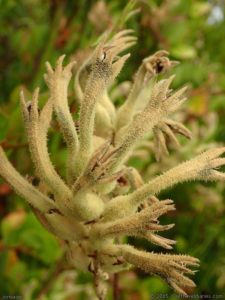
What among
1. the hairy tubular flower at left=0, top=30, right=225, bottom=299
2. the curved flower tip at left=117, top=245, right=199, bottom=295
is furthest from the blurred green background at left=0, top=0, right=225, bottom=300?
the curved flower tip at left=117, top=245, right=199, bottom=295

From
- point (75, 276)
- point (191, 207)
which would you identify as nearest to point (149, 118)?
point (75, 276)

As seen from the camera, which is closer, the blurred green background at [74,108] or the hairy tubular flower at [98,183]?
the hairy tubular flower at [98,183]

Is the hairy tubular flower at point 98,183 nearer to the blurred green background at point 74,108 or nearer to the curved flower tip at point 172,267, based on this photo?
the curved flower tip at point 172,267

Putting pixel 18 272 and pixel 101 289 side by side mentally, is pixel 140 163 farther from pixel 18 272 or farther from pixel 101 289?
pixel 101 289

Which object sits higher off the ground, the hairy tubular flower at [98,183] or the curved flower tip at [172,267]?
the hairy tubular flower at [98,183]

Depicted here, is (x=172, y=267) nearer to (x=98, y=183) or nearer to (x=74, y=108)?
(x=98, y=183)

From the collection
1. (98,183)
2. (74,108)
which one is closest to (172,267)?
(98,183)

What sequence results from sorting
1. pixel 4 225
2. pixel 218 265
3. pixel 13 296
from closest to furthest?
pixel 4 225, pixel 13 296, pixel 218 265

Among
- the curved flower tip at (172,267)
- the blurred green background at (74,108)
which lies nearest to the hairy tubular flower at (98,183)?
the curved flower tip at (172,267)
